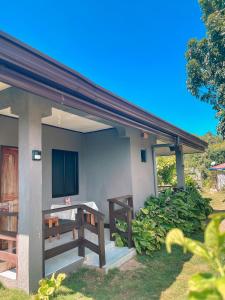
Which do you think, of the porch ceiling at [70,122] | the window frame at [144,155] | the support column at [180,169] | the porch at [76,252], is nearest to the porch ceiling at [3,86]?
the porch ceiling at [70,122]

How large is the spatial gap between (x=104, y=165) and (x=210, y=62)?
5427 mm

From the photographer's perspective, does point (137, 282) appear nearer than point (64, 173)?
Yes

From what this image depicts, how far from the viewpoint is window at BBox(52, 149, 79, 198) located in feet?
21.3

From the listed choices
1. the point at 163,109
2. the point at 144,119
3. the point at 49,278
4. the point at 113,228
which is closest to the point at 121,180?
the point at 113,228

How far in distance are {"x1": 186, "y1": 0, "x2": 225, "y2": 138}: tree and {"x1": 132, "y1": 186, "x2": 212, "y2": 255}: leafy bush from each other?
2859 millimetres

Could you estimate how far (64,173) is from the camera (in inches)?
267

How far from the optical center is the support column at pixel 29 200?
334 cm

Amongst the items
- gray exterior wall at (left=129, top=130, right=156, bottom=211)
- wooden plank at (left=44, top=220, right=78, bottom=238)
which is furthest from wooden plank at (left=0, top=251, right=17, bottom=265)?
gray exterior wall at (left=129, top=130, right=156, bottom=211)

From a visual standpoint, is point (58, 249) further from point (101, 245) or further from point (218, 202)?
point (218, 202)

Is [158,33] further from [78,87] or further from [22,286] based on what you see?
[22,286]

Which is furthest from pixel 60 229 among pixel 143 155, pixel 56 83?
pixel 143 155

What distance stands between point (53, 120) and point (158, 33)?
A: 10.2 metres

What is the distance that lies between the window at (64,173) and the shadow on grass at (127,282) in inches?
112

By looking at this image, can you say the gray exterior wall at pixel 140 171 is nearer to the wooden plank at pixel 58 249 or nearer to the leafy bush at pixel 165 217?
the leafy bush at pixel 165 217
